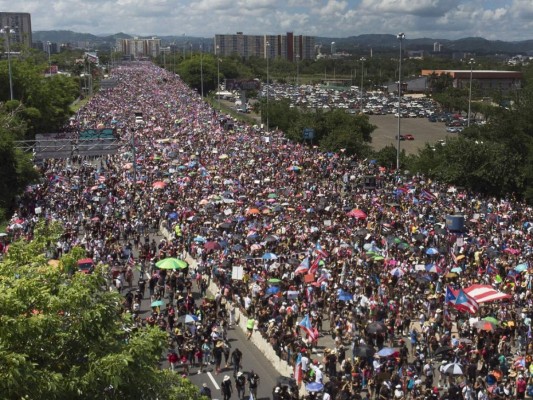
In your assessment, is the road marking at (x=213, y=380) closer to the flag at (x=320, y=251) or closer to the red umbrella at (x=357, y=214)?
the flag at (x=320, y=251)

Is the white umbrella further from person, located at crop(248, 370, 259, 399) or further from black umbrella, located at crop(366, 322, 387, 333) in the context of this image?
person, located at crop(248, 370, 259, 399)

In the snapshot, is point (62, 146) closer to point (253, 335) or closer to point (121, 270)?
point (121, 270)

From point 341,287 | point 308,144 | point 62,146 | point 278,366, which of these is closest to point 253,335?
point 278,366

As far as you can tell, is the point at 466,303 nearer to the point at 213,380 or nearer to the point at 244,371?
the point at 244,371

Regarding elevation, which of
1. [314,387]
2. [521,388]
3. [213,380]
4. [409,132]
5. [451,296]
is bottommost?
[409,132]

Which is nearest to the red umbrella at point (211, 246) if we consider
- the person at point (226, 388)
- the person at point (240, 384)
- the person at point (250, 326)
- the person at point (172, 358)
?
the person at point (250, 326)

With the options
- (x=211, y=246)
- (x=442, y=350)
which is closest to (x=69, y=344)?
(x=442, y=350)
